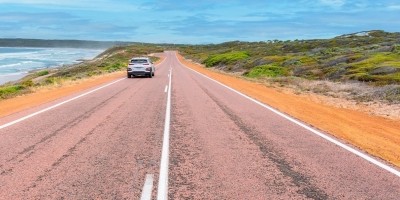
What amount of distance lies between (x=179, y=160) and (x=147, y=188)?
5.25 ft

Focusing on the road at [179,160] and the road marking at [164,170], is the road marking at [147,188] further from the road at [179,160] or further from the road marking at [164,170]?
the road marking at [164,170]

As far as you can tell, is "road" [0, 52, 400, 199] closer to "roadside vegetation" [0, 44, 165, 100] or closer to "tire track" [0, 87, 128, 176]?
"tire track" [0, 87, 128, 176]

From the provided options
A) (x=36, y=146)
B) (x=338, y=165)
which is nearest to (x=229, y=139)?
(x=338, y=165)

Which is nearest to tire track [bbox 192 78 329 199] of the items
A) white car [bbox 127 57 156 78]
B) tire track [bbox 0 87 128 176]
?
tire track [bbox 0 87 128 176]

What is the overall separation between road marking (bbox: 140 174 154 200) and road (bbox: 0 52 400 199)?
14 millimetres

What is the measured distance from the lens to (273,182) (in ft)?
19.5

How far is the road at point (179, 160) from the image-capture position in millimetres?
5520

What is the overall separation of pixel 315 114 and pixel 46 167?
9323 millimetres

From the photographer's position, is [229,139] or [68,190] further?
[229,139]

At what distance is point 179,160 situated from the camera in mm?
7121

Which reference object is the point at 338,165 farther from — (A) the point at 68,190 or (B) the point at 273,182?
(A) the point at 68,190

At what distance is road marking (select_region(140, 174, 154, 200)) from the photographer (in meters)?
5.21

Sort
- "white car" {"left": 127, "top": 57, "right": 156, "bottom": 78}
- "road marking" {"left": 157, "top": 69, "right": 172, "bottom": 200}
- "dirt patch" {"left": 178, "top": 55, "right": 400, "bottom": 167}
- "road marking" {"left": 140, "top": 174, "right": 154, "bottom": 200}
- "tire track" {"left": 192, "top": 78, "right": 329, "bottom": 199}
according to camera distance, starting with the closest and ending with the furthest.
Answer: "road marking" {"left": 140, "top": 174, "right": 154, "bottom": 200}, "road marking" {"left": 157, "top": 69, "right": 172, "bottom": 200}, "tire track" {"left": 192, "top": 78, "right": 329, "bottom": 199}, "dirt patch" {"left": 178, "top": 55, "right": 400, "bottom": 167}, "white car" {"left": 127, "top": 57, "right": 156, "bottom": 78}

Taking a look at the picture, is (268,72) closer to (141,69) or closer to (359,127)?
(141,69)
